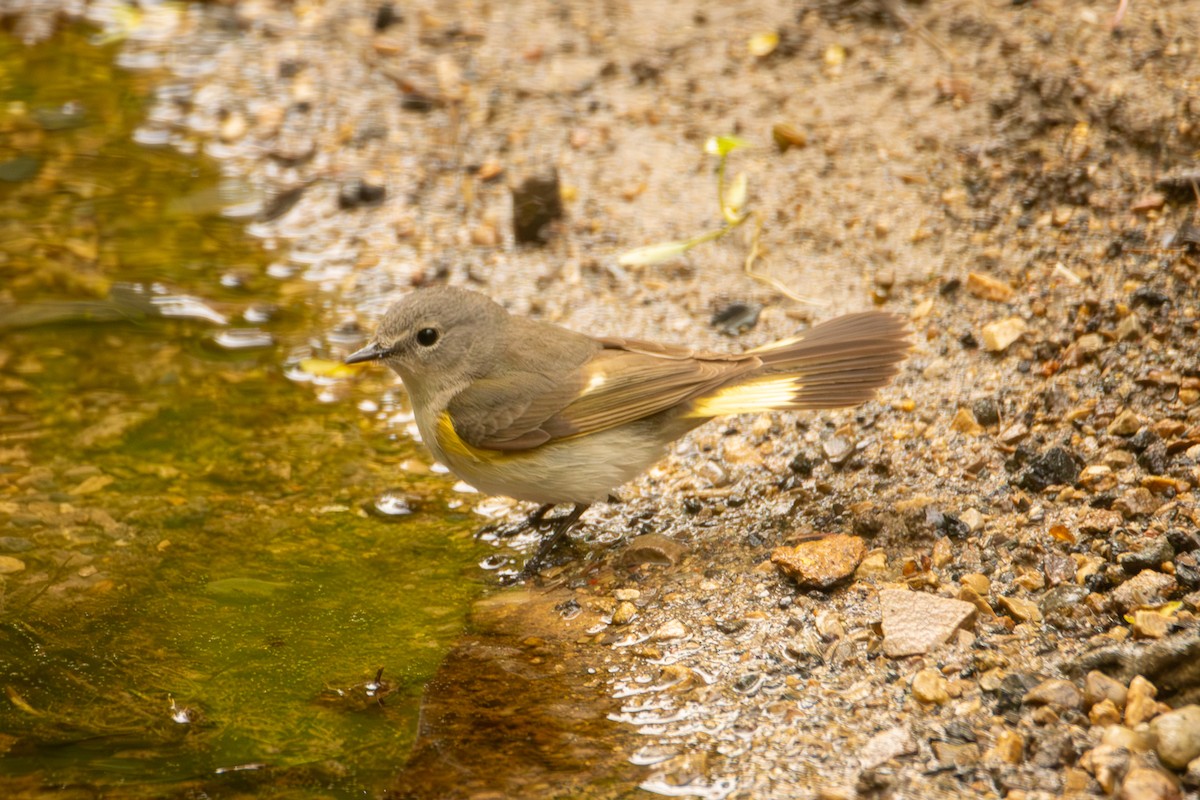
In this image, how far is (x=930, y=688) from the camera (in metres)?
3.44

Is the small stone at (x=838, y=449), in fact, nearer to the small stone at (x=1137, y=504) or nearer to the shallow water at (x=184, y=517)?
the small stone at (x=1137, y=504)

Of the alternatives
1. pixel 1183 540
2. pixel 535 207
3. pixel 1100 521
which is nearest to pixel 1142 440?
pixel 1100 521

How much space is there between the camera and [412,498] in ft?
16.4

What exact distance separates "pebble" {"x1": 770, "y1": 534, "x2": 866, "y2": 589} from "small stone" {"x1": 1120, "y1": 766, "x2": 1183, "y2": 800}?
121 cm

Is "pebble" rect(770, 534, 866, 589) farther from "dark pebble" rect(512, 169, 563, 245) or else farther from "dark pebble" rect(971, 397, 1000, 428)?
"dark pebble" rect(512, 169, 563, 245)

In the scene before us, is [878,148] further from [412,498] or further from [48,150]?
[48,150]

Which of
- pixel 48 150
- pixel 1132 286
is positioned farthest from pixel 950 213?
pixel 48 150

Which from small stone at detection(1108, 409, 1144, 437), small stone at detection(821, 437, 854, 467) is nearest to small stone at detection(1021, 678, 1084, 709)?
small stone at detection(1108, 409, 1144, 437)

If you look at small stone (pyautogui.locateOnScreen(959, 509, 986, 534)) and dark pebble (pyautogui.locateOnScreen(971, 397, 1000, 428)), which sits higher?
dark pebble (pyautogui.locateOnScreen(971, 397, 1000, 428))

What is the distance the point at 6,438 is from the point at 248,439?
97 cm

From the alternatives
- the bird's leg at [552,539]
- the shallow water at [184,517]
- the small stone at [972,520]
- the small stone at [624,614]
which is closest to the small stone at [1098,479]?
the small stone at [972,520]

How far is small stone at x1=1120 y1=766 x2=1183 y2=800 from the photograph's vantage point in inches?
115

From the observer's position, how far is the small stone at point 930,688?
3424 millimetres

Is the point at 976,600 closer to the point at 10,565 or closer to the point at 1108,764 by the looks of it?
the point at 1108,764
